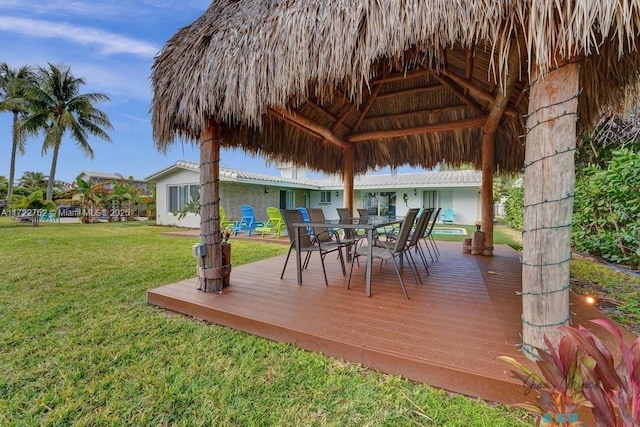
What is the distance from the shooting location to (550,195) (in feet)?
6.03

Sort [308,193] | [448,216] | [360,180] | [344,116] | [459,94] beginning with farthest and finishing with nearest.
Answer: [308,193] → [360,180] → [448,216] → [344,116] → [459,94]

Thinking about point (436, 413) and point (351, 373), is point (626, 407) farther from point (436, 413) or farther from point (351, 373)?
point (351, 373)

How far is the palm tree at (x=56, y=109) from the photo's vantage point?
57.3 ft

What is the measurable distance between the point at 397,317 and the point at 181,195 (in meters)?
13.7

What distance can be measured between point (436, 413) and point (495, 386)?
1.36 feet

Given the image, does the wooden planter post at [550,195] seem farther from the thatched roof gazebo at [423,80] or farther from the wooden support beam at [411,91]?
the wooden support beam at [411,91]

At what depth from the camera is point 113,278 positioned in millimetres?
4742

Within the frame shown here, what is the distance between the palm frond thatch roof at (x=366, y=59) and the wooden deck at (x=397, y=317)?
6.36ft

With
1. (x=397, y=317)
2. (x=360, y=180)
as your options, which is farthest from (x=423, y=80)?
(x=360, y=180)

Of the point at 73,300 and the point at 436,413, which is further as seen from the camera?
the point at 73,300

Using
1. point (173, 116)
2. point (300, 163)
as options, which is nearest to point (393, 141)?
point (300, 163)

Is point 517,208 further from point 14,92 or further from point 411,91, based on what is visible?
point 14,92

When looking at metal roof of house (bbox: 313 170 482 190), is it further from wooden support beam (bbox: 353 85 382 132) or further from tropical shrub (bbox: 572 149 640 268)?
tropical shrub (bbox: 572 149 640 268)

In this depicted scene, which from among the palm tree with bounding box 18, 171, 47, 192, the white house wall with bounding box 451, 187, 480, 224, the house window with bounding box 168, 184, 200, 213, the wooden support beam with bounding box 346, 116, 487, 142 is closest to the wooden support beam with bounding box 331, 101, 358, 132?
the wooden support beam with bounding box 346, 116, 487, 142
